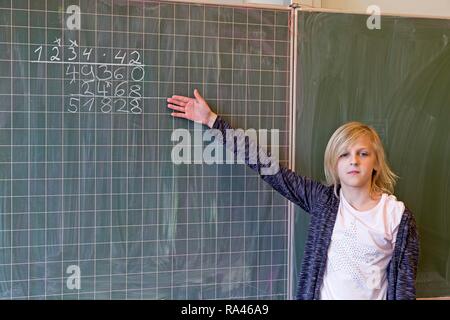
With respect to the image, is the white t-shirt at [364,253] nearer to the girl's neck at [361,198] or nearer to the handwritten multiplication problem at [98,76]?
the girl's neck at [361,198]

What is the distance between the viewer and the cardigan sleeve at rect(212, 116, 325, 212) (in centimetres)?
144

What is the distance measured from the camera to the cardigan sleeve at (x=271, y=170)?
1442 mm

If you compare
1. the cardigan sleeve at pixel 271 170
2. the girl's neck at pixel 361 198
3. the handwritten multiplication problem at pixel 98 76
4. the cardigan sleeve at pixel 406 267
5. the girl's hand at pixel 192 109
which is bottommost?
the cardigan sleeve at pixel 406 267

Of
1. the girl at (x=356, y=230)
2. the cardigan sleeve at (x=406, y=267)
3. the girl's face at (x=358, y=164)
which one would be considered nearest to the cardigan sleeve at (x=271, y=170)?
the girl at (x=356, y=230)

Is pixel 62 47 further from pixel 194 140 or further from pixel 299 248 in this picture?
pixel 299 248

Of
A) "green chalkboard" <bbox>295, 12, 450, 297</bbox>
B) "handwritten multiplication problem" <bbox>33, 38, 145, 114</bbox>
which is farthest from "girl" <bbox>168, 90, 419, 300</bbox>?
"handwritten multiplication problem" <bbox>33, 38, 145, 114</bbox>

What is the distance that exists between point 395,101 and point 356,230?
1.98 feet

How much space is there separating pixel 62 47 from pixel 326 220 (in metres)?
0.98

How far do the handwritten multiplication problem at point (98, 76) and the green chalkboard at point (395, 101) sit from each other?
0.57m

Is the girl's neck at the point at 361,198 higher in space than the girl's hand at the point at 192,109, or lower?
lower

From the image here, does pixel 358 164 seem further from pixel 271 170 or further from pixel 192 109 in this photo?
pixel 192 109

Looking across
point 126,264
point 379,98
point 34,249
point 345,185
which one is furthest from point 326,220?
point 34,249

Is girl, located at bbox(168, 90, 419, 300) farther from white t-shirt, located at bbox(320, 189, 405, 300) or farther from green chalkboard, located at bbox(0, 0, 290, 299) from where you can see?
green chalkboard, located at bbox(0, 0, 290, 299)

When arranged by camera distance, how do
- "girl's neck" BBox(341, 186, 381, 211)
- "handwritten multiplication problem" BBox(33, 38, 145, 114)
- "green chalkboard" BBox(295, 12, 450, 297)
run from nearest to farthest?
"girl's neck" BBox(341, 186, 381, 211)
"handwritten multiplication problem" BBox(33, 38, 145, 114)
"green chalkboard" BBox(295, 12, 450, 297)
